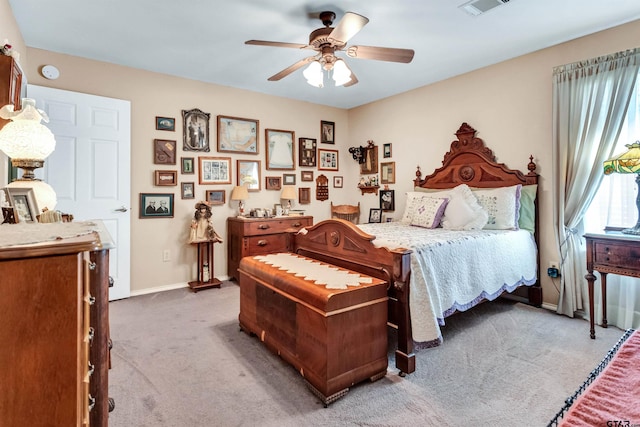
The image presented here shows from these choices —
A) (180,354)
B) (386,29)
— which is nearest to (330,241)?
(180,354)

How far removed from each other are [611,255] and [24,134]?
366 centimetres

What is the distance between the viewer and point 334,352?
174 cm

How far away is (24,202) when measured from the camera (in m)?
1.51

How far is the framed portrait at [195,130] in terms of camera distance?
3.92 metres

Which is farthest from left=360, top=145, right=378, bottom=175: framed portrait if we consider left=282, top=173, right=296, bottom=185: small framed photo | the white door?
the white door

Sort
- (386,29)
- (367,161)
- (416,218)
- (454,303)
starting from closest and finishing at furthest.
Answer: (454,303) < (386,29) < (416,218) < (367,161)

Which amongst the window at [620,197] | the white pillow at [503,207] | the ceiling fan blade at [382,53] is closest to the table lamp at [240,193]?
the ceiling fan blade at [382,53]

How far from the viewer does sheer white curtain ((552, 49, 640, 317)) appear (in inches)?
104

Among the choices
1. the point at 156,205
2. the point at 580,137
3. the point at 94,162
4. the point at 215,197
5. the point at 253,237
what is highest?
the point at 580,137

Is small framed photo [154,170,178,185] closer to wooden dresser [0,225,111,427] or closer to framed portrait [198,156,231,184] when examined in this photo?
framed portrait [198,156,231,184]

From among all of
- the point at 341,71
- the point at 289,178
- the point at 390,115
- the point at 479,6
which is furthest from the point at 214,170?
the point at 479,6

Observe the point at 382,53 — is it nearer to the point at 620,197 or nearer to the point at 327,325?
the point at 327,325

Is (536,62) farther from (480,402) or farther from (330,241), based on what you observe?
(480,402)

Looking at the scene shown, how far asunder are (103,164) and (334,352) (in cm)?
306
